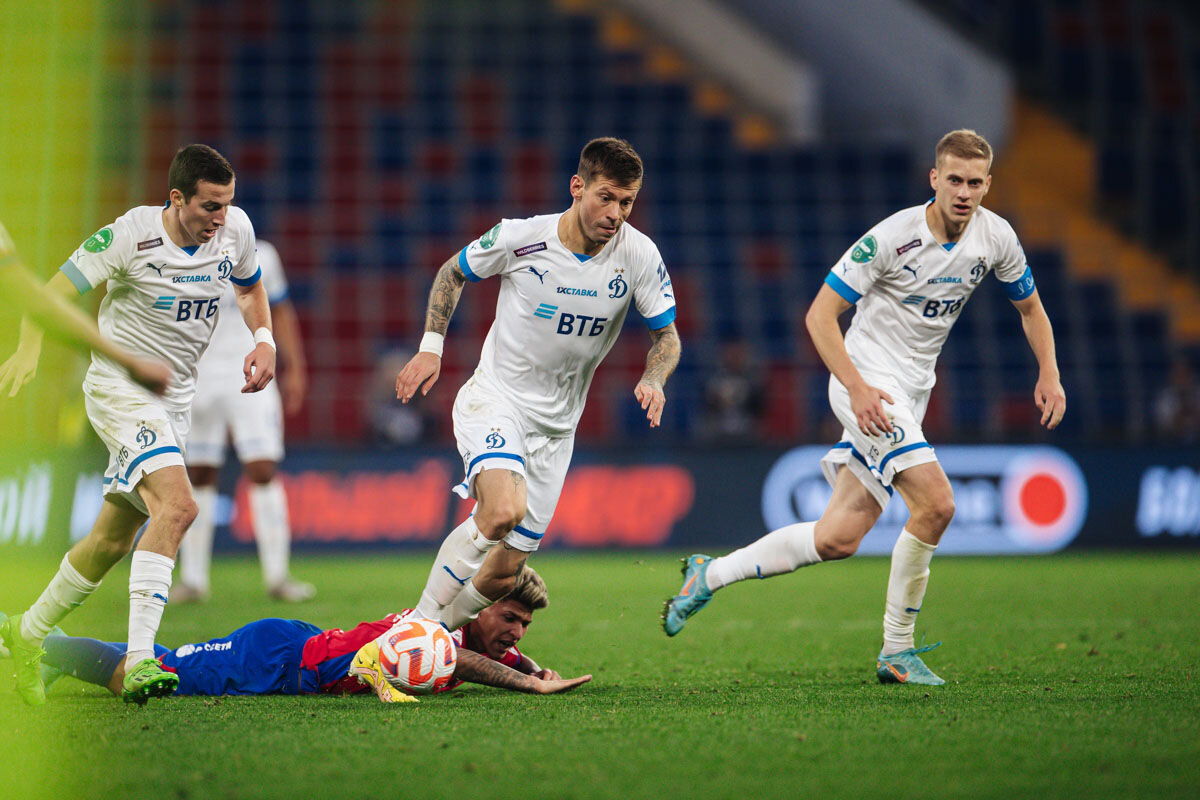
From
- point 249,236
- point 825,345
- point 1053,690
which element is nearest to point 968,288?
point 825,345

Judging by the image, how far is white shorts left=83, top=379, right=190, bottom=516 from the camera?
563cm

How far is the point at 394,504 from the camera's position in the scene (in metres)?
14.8

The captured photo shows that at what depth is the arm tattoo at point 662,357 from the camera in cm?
594

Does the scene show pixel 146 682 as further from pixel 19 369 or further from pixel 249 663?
pixel 19 369

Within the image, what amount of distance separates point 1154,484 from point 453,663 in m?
11.4

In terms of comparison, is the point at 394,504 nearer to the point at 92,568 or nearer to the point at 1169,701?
the point at 92,568

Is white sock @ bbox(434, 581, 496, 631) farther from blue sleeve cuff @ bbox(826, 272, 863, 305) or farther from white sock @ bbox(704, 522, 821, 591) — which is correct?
blue sleeve cuff @ bbox(826, 272, 863, 305)

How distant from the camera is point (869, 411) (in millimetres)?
5754

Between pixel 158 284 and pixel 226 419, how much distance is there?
13.5 ft

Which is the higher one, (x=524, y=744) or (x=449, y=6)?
(x=449, y=6)

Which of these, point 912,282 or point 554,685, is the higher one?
point 912,282

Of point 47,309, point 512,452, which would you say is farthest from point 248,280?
point 47,309

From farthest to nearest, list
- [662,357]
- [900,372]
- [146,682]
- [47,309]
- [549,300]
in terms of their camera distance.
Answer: [900,372]
[662,357]
[549,300]
[146,682]
[47,309]

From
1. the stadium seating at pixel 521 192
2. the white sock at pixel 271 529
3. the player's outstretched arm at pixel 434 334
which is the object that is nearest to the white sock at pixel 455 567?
the player's outstretched arm at pixel 434 334
